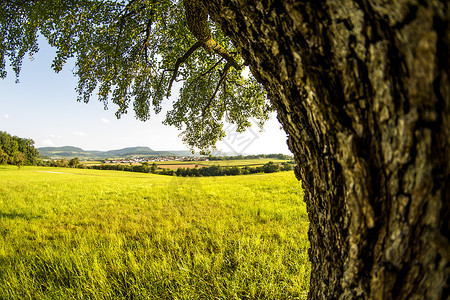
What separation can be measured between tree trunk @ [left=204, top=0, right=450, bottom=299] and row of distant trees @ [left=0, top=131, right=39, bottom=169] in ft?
230

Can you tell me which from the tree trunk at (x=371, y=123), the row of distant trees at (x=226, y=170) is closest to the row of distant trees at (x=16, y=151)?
the row of distant trees at (x=226, y=170)

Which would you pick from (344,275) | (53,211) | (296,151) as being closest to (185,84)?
(53,211)

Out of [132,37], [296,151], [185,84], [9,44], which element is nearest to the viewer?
[296,151]

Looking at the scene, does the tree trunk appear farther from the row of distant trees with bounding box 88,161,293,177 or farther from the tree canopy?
the row of distant trees with bounding box 88,161,293,177

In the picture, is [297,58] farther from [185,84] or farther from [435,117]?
[185,84]

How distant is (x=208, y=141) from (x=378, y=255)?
782 cm

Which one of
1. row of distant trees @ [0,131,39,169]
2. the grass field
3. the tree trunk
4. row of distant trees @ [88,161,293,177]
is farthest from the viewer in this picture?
row of distant trees @ [0,131,39,169]

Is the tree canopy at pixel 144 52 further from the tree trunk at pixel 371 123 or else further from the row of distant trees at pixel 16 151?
the row of distant trees at pixel 16 151

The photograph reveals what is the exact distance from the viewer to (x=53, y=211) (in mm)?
6797

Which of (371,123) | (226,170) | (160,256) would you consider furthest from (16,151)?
(371,123)

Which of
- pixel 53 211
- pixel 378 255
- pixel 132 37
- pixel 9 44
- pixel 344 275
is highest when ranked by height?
pixel 132 37

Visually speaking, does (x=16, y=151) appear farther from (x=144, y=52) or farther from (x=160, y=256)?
(x=160, y=256)

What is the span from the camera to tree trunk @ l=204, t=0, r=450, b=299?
0.61 m

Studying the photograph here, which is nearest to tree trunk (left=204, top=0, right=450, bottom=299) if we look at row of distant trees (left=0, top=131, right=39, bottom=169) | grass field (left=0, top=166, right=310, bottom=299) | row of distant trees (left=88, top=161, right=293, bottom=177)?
grass field (left=0, top=166, right=310, bottom=299)
